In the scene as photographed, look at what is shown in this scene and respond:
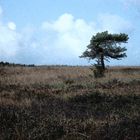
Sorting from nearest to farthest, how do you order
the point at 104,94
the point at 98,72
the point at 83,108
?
the point at 83,108, the point at 104,94, the point at 98,72

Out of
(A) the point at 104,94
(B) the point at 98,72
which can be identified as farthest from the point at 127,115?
(B) the point at 98,72

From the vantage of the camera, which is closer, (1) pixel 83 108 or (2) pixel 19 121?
(2) pixel 19 121

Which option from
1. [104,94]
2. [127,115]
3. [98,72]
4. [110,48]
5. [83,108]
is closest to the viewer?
[127,115]

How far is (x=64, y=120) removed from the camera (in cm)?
1050

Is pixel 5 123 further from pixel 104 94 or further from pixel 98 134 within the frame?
pixel 104 94

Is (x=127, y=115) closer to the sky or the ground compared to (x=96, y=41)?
closer to the ground

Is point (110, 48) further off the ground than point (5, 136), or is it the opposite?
point (110, 48)

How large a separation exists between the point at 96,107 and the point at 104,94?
11.9 feet

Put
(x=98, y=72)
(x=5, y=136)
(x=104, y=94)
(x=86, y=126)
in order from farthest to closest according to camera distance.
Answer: (x=98, y=72)
(x=104, y=94)
(x=86, y=126)
(x=5, y=136)

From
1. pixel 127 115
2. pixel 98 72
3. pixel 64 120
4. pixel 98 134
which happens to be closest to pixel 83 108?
pixel 127 115

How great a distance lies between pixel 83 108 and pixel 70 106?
457 millimetres

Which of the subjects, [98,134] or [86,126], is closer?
[98,134]

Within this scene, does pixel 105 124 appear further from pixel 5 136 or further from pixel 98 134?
pixel 5 136

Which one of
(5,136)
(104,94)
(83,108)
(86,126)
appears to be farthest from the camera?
(104,94)
